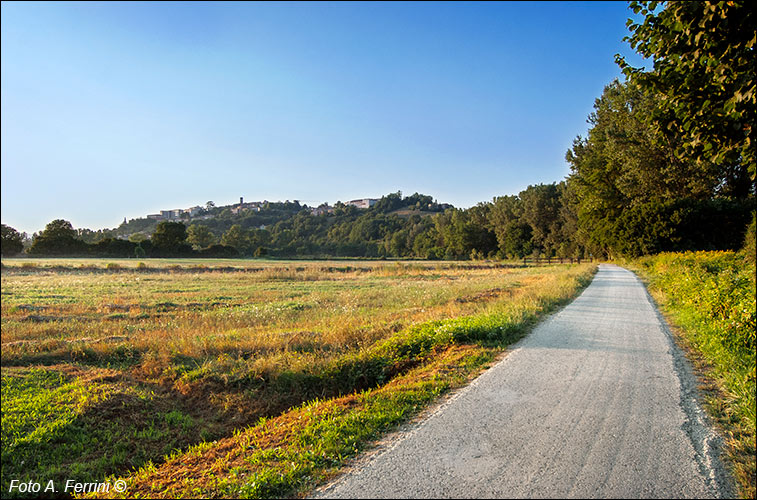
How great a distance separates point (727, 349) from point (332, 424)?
20.8ft

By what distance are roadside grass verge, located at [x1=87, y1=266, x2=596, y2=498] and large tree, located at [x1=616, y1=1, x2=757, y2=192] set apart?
481 cm

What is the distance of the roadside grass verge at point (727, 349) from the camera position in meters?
3.82

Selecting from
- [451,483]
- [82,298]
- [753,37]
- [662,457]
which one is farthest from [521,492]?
[82,298]

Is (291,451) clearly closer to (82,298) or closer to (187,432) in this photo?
(187,432)

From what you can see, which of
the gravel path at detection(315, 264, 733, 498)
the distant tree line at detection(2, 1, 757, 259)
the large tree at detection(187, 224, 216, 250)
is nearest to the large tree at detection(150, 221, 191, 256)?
the distant tree line at detection(2, 1, 757, 259)

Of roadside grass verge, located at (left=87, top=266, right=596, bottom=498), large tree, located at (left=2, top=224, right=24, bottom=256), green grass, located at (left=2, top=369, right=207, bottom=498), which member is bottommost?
green grass, located at (left=2, top=369, right=207, bottom=498)

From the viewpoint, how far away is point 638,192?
38.5m

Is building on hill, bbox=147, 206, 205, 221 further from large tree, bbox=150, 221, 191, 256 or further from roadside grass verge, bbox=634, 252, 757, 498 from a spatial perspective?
roadside grass verge, bbox=634, 252, 757, 498

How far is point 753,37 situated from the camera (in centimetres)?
558

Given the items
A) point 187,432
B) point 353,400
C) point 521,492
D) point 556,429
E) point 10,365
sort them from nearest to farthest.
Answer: point 521,492
point 556,429
point 353,400
point 187,432
point 10,365

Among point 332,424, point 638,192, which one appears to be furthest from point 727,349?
point 638,192

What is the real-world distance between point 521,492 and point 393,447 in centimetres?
121

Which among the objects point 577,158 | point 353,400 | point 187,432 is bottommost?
point 187,432

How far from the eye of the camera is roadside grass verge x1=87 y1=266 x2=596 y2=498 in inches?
137
